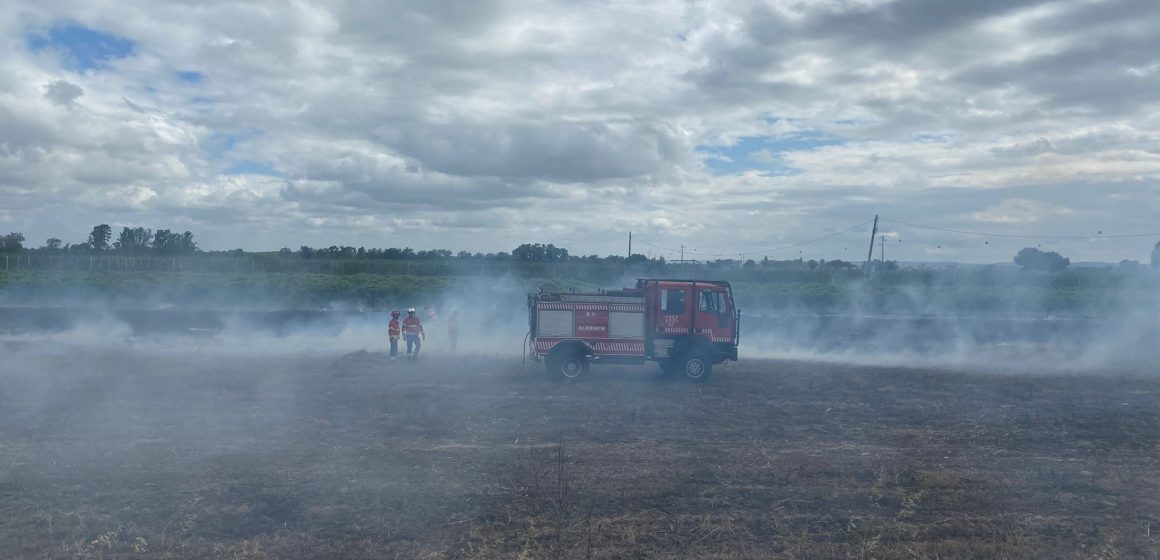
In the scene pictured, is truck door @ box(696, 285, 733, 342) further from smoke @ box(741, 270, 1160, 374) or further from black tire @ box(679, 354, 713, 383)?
smoke @ box(741, 270, 1160, 374)

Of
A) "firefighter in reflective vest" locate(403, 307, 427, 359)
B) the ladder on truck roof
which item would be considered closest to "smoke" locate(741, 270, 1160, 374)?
the ladder on truck roof

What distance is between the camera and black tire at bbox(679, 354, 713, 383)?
67.2ft

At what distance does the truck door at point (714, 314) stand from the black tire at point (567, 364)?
3076mm

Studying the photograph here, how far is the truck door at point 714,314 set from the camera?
20.7 metres

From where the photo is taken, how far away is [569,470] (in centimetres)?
1109

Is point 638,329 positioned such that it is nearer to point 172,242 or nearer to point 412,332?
point 412,332

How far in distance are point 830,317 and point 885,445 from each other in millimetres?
29904

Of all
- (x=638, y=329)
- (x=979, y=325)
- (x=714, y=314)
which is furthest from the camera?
(x=979, y=325)

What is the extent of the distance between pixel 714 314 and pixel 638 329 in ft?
6.46

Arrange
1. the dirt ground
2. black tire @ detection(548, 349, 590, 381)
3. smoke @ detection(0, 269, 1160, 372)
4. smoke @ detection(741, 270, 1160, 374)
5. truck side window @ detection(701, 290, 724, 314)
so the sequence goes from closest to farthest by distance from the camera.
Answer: the dirt ground
black tire @ detection(548, 349, 590, 381)
truck side window @ detection(701, 290, 724, 314)
smoke @ detection(741, 270, 1160, 374)
smoke @ detection(0, 269, 1160, 372)

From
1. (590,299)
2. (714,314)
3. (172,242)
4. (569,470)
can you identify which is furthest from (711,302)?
(172,242)

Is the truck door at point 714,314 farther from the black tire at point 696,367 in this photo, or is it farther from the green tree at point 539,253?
the green tree at point 539,253

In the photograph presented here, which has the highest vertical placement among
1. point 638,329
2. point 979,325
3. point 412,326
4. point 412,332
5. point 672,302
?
point 672,302

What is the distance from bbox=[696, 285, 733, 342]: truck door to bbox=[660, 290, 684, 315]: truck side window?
18.1 inches
